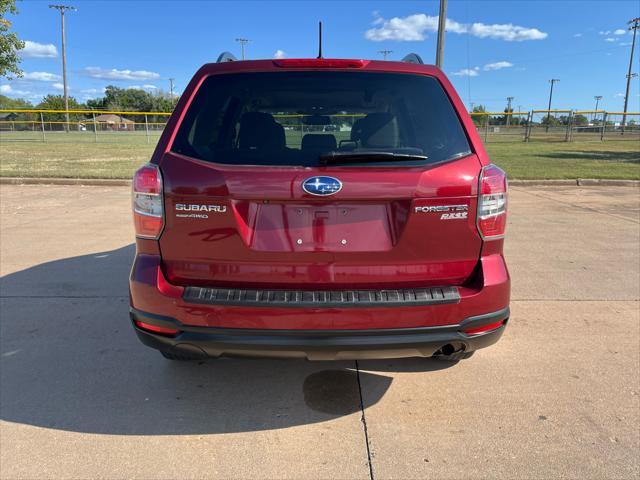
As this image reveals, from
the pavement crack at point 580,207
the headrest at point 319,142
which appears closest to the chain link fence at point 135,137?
the headrest at point 319,142

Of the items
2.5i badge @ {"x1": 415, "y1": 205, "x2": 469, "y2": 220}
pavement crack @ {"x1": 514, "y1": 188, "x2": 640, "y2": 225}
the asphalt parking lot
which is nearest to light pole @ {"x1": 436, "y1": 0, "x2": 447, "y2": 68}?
pavement crack @ {"x1": 514, "y1": 188, "x2": 640, "y2": 225}

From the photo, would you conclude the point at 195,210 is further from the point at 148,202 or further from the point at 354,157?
the point at 354,157

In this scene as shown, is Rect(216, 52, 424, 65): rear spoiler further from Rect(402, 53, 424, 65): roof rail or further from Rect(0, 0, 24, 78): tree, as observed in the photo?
Rect(0, 0, 24, 78): tree

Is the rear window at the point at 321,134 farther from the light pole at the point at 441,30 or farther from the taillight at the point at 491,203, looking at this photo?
the light pole at the point at 441,30

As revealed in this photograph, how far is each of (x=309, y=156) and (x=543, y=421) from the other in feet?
6.46

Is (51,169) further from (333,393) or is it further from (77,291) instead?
(333,393)

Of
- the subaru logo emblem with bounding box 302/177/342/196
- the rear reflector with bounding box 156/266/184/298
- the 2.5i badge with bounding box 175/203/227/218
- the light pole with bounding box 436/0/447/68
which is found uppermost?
the light pole with bounding box 436/0/447/68

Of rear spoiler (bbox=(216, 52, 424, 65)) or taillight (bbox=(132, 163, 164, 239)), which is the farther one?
rear spoiler (bbox=(216, 52, 424, 65))

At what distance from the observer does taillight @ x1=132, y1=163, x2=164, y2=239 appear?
228cm

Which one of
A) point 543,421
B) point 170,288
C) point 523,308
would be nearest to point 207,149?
Result: point 170,288

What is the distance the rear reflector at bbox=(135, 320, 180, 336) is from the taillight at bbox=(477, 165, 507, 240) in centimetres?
161

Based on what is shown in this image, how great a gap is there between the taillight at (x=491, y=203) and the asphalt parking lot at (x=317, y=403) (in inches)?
43.6

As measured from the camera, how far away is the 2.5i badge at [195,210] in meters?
2.21

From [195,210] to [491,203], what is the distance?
1.46 m
